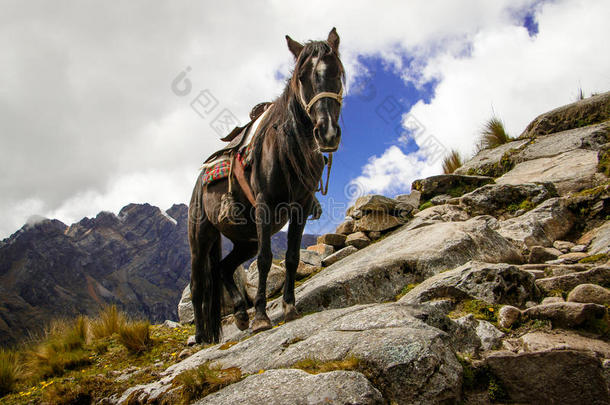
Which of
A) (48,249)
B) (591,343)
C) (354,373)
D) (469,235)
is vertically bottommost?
(591,343)

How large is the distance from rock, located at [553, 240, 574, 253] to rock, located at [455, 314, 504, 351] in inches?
115

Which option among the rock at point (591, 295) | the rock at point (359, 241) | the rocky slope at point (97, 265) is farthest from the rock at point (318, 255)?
the rocky slope at point (97, 265)

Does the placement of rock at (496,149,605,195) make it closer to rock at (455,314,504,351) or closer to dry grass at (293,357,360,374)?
rock at (455,314,504,351)

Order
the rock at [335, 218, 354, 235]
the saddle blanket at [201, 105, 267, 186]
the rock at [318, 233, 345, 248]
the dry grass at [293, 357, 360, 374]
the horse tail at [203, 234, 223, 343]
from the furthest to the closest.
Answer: the rock at [335, 218, 354, 235] < the rock at [318, 233, 345, 248] < the horse tail at [203, 234, 223, 343] < the saddle blanket at [201, 105, 267, 186] < the dry grass at [293, 357, 360, 374]

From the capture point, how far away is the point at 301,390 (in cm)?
171

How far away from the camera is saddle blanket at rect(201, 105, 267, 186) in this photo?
443cm

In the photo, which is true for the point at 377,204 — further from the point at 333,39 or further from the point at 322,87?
the point at 322,87

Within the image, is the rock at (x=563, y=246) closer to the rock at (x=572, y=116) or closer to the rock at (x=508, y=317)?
the rock at (x=508, y=317)

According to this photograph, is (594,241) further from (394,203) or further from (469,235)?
(394,203)

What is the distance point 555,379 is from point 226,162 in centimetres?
424

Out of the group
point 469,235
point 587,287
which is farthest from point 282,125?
point 587,287

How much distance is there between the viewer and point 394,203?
837 centimetres

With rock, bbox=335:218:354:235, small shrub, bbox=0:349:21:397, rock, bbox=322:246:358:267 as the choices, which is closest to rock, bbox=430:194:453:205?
rock, bbox=335:218:354:235

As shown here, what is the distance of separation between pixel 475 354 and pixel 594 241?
3.34 meters
